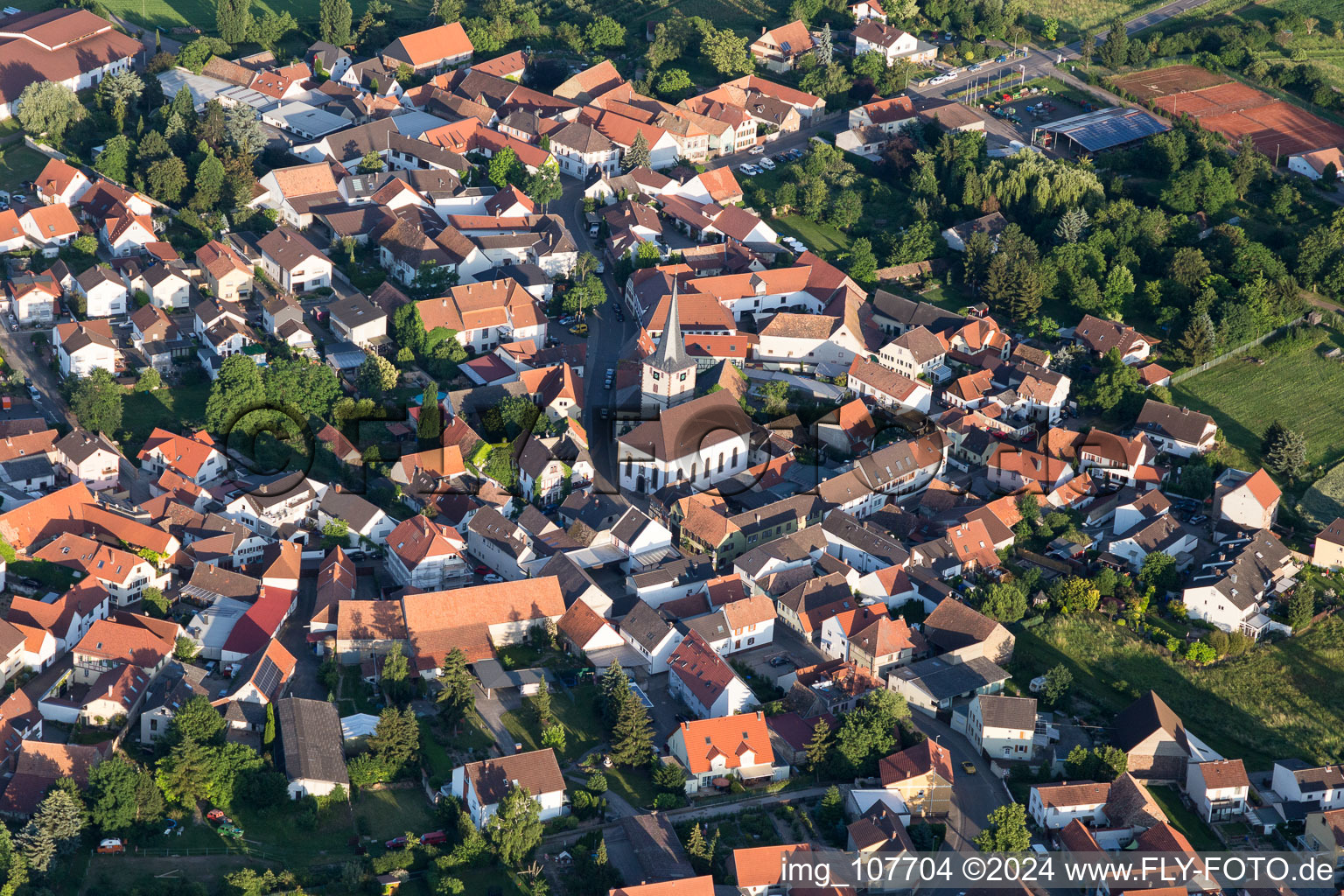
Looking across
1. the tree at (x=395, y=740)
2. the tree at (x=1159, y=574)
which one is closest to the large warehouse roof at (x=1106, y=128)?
the tree at (x=1159, y=574)

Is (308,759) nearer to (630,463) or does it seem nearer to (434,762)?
(434,762)

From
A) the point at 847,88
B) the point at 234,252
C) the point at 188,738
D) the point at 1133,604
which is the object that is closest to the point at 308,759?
the point at 188,738

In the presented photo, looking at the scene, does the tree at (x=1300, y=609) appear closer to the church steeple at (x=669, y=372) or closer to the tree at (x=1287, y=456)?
the tree at (x=1287, y=456)

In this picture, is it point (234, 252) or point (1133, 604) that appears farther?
point (234, 252)

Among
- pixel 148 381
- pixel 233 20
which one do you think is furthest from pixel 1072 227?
pixel 233 20

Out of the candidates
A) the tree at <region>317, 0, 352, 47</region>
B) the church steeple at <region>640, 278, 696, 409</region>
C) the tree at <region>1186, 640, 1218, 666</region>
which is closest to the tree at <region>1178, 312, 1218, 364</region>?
the tree at <region>1186, 640, 1218, 666</region>

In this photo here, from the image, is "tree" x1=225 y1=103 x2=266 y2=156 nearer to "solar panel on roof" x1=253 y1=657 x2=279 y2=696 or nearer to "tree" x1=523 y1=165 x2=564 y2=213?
"tree" x1=523 y1=165 x2=564 y2=213
